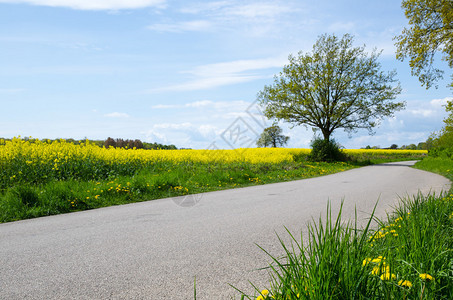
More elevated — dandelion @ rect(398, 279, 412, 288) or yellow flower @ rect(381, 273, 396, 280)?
yellow flower @ rect(381, 273, 396, 280)

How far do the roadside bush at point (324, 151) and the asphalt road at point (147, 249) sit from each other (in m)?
20.0

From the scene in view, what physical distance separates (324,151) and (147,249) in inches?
987


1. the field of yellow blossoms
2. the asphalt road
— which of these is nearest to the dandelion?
the asphalt road

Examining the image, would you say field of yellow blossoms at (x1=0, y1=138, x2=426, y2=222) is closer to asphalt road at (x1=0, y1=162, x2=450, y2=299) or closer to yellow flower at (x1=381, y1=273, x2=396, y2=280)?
asphalt road at (x1=0, y1=162, x2=450, y2=299)

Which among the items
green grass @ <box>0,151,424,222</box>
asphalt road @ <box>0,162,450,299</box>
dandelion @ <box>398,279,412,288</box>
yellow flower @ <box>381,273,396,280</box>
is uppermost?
green grass @ <box>0,151,424,222</box>

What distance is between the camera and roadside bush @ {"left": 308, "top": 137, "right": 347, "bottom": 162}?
27500 millimetres

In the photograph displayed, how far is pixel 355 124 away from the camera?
34062 millimetres

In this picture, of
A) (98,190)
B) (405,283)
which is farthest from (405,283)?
(98,190)

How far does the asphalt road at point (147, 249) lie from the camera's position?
327cm

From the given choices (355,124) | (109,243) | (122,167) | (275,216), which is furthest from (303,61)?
(109,243)

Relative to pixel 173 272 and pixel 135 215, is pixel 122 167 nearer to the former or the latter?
pixel 135 215

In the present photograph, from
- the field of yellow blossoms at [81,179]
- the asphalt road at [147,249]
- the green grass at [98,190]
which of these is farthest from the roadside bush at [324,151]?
the asphalt road at [147,249]

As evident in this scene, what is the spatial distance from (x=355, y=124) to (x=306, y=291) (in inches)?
A: 1367

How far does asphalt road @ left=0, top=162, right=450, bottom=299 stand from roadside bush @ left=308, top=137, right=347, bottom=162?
20.0m
